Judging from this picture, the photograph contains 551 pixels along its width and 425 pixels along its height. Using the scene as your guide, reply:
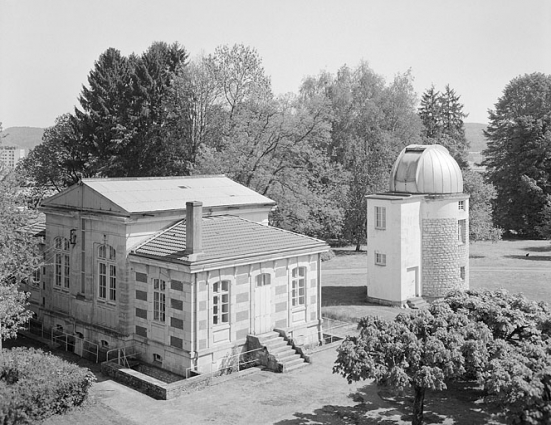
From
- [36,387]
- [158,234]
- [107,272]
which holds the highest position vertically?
[158,234]

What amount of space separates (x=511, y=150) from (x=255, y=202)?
186ft

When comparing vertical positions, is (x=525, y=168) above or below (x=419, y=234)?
above

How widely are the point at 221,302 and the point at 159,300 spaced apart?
2768 mm

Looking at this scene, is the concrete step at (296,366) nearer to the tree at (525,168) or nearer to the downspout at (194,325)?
the downspout at (194,325)

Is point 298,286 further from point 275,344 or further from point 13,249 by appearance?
point 13,249

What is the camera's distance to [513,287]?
4628 centimetres

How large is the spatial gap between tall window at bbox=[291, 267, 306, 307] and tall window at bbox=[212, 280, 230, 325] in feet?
13.0

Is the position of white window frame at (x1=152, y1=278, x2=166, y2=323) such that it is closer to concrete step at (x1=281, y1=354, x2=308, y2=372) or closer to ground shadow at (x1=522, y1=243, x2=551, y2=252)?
concrete step at (x1=281, y1=354, x2=308, y2=372)

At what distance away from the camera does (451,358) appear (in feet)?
64.3

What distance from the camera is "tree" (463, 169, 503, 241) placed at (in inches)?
2329

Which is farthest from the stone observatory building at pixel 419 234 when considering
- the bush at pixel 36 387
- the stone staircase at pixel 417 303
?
the bush at pixel 36 387

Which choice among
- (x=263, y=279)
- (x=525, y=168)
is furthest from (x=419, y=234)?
(x=525, y=168)

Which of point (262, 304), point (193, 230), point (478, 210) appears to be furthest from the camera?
point (478, 210)

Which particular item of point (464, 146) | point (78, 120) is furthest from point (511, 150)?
point (78, 120)
